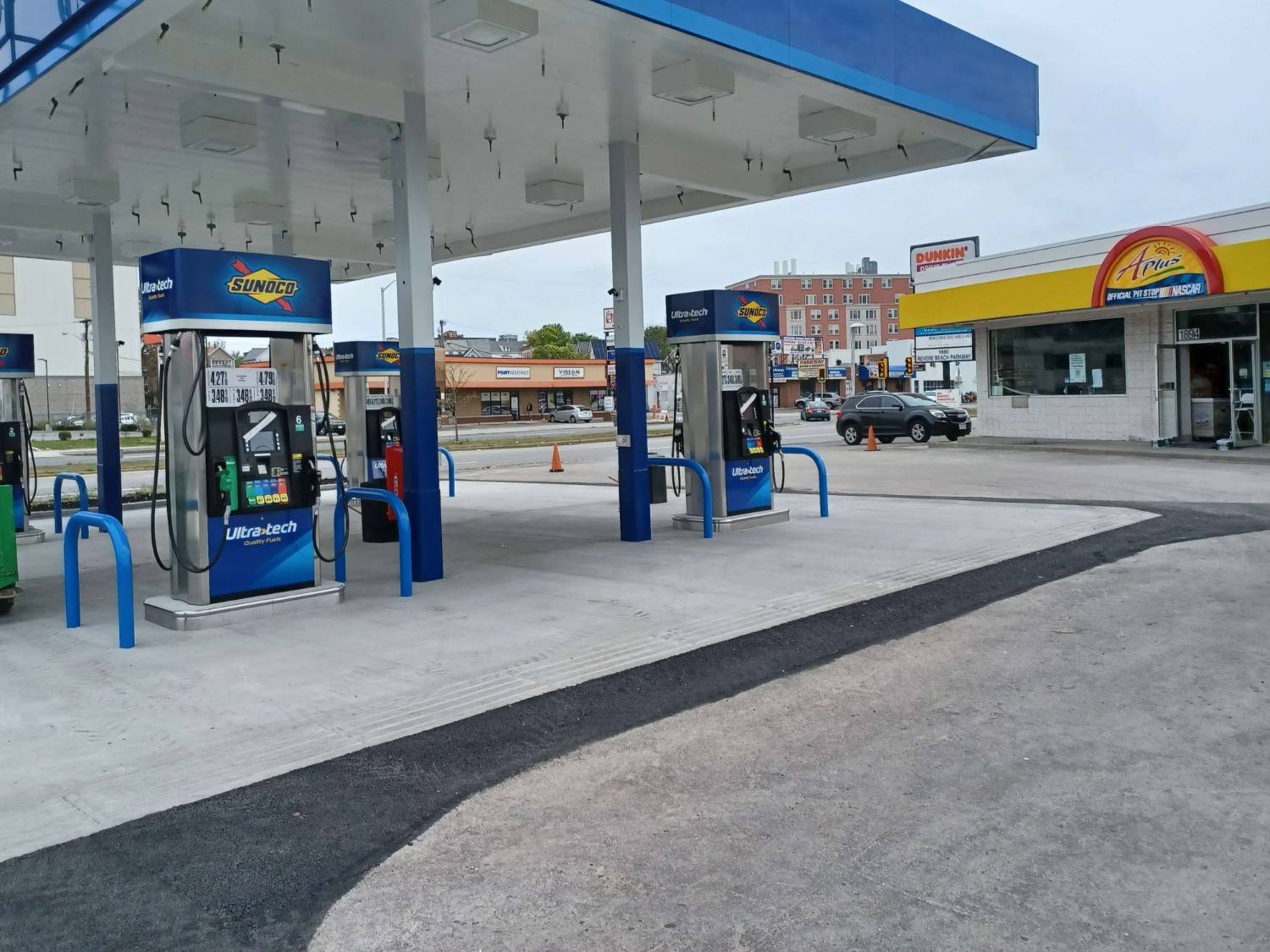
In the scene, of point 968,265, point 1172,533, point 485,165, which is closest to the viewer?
point 1172,533

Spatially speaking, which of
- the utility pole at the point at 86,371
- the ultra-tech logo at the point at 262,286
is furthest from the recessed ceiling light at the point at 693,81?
the utility pole at the point at 86,371

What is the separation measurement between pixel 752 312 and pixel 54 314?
84.1m

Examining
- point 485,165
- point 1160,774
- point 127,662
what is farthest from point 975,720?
point 485,165

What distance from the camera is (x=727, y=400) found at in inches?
497

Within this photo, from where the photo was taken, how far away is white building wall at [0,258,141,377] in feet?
259

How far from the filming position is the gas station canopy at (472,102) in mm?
8086

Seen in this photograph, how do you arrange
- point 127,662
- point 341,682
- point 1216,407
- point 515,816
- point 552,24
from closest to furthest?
point 515,816
point 341,682
point 127,662
point 552,24
point 1216,407

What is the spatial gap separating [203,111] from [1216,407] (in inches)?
850

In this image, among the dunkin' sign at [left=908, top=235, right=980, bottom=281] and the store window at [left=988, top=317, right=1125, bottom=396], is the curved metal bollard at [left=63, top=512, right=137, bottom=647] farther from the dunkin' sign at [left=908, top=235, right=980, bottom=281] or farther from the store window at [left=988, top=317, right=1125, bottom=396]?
the dunkin' sign at [left=908, top=235, right=980, bottom=281]

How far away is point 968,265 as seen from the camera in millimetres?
27125

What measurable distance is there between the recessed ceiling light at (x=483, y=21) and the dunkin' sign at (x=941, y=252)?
1876 inches

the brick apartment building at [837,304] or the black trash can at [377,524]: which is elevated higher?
the brick apartment building at [837,304]

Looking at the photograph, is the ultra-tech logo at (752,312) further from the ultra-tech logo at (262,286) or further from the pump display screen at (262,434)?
the pump display screen at (262,434)

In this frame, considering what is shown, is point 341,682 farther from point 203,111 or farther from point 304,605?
point 203,111
